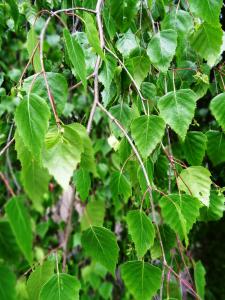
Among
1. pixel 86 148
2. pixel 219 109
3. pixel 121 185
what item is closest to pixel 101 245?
pixel 86 148

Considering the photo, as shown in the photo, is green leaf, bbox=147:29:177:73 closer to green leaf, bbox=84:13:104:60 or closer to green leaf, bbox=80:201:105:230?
green leaf, bbox=84:13:104:60

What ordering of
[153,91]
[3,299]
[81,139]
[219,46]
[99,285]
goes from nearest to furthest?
Result: 1. [3,299]
2. [81,139]
3. [219,46]
4. [153,91]
5. [99,285]

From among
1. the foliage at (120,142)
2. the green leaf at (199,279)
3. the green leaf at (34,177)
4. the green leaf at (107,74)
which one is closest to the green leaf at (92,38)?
the foliage at (120,142)

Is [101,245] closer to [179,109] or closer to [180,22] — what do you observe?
[179,109]

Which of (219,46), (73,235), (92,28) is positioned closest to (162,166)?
(219,46)

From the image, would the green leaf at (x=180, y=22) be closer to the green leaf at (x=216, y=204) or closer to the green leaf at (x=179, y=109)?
the green leaf at (x=179, y=109)

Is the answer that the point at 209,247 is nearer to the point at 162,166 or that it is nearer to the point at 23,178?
the point at 162,166
